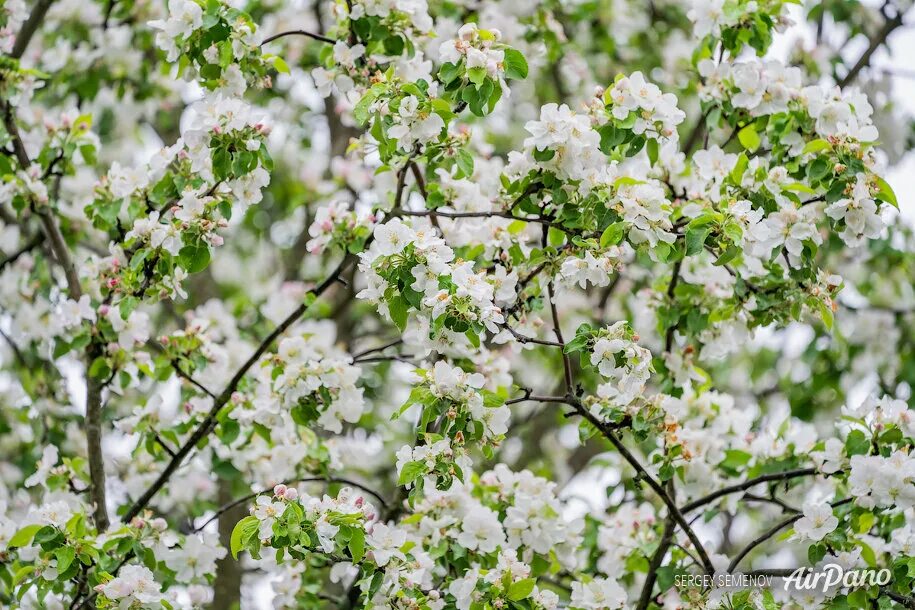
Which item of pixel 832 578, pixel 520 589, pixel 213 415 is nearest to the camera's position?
pixel 520 589

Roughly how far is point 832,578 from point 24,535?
8.75 ft

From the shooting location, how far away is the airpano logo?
338cm

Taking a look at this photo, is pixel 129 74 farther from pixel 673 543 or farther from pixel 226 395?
pixel 673 543

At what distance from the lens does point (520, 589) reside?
10.5ft

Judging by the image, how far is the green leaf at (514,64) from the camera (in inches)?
124

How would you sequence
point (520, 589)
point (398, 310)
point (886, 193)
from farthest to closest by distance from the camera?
point (886, 193) → point (520, 589) → point (398, 310)

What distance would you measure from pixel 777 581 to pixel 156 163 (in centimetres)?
268

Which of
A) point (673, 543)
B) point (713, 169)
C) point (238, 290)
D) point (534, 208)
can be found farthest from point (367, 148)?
point (238, 290)

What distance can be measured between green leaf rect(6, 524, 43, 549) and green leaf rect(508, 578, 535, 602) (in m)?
1.53

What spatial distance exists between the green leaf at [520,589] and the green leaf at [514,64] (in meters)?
1.55

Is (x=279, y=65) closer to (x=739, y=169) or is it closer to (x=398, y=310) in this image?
(x=398, y=310)

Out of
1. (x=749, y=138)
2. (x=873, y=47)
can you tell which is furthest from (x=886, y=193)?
(x=873, y=47)

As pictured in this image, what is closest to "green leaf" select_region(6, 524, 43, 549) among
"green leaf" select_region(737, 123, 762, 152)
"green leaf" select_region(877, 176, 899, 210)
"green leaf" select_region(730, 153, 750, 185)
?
"green leaf" select_region(730, 153, 750, 185)

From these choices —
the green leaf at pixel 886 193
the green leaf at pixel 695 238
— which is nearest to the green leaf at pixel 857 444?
the green leaf at pixel 886 193
